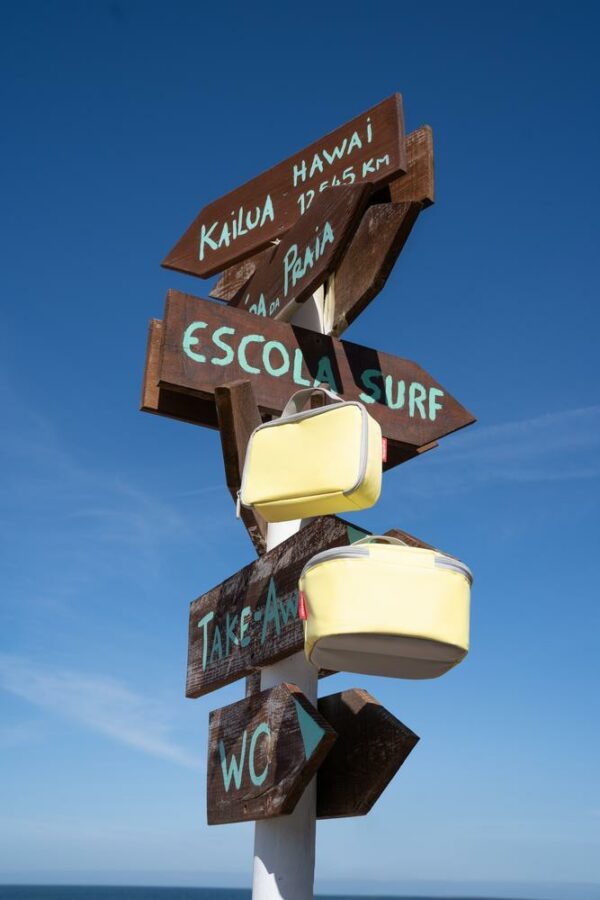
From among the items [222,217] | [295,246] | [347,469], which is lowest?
[347,469]

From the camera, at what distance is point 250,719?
3.20 m

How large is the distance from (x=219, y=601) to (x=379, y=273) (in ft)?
4.64

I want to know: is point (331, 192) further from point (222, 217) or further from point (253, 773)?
point (253, 773)

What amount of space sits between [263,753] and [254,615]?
0.51 meters

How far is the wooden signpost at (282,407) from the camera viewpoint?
304cm

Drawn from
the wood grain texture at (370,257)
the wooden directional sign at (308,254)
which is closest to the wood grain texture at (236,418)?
the wooden directional sign at (308,254)

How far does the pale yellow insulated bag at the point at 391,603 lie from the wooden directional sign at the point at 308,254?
1.35 metres

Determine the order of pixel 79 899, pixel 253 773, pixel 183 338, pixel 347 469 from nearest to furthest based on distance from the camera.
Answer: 1. pixel 347 469
2. pixel 253 773
3. pixel 183 338
4. pixel 79 899

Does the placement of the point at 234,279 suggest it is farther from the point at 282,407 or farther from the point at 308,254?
the point at 282,407

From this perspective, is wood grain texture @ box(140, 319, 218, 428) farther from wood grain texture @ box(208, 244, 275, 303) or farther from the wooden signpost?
wood grain texture @ box(208, 244, 275, 303)

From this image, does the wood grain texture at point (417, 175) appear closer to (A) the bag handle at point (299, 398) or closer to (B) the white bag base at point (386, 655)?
(A) the bag handle at point (299, 398)

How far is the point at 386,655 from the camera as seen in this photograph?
8.39 ft

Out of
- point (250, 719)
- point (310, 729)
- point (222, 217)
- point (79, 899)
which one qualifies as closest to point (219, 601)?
point (250, 719)

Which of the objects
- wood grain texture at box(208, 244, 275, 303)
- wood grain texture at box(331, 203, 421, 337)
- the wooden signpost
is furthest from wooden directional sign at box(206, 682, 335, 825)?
wood grain texture at box(208, 244, 275, 303)
